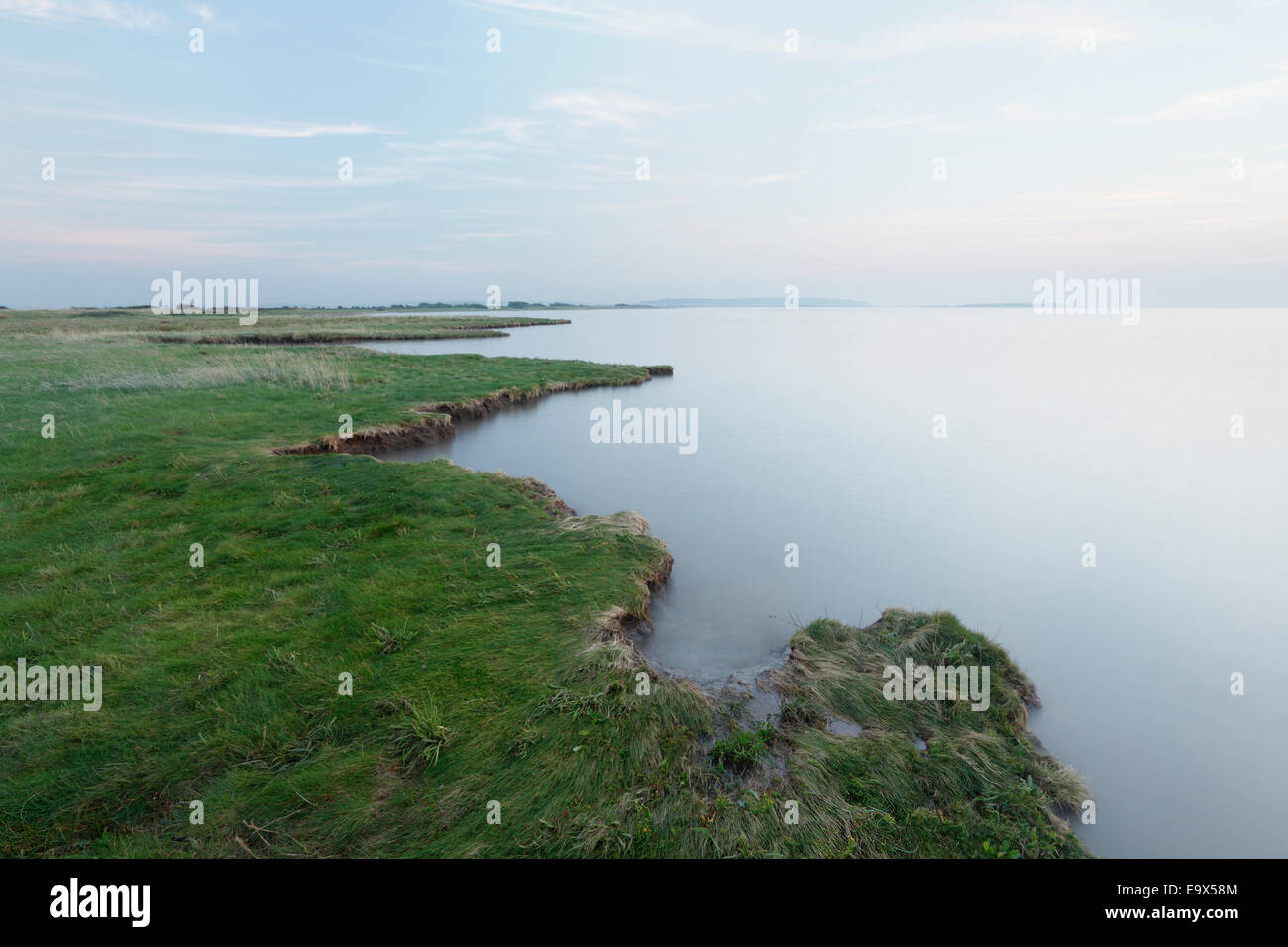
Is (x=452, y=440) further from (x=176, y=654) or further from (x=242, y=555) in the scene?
(x=176, y=654)

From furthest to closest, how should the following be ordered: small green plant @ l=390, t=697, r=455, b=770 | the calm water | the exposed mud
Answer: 1. the exposed mud
2. the calm water
3. small green plant @ l=390, t=697, r=455, b=770

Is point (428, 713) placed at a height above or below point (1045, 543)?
below

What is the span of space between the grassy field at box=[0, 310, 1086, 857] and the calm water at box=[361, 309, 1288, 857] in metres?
1.26

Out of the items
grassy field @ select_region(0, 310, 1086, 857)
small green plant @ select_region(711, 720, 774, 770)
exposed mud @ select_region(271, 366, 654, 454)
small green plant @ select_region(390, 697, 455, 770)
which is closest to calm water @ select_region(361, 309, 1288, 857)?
exposed mud @ select_region(271, 366, 654, 454)

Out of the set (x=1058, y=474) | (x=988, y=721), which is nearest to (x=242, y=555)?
(x=988, y=721)

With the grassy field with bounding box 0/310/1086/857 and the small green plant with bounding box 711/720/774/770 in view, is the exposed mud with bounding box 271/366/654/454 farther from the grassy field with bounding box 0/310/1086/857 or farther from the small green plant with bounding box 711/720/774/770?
the small green plant with bounding box 711/720/774/770

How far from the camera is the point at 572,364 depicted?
143 ft

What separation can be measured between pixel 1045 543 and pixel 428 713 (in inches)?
569

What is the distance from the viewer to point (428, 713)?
6457 millimetres

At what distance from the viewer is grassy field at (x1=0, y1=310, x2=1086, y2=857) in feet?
17.1

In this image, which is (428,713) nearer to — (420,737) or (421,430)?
(420,737)

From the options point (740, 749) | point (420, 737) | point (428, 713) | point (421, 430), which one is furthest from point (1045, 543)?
point (421, 430)

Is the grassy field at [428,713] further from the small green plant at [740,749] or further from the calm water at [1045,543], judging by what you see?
the calm water at [1045,543]
